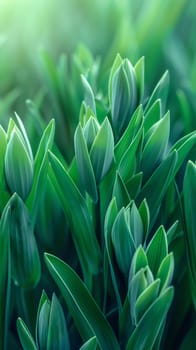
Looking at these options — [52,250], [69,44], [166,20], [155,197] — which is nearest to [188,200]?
[155,197]

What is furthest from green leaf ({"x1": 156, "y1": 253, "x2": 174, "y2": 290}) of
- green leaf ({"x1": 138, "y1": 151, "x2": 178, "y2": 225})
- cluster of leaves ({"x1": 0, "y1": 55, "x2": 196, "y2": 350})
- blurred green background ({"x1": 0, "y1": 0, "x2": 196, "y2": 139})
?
blurred green background ({"x1": 0, "y1": 0, "x2": 196, "y2": 139})

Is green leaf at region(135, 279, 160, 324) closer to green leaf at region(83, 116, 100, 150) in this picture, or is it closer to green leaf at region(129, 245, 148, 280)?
green leaf at region(129, 245, 148, 280)

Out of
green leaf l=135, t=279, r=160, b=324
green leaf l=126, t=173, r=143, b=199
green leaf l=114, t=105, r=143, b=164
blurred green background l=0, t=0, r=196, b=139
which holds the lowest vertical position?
green leaf l=135, t=279, r=160, b=324

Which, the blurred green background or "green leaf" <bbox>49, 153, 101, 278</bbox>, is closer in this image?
"green leaf" <bbox>49, 153, 101, 278</bbox>

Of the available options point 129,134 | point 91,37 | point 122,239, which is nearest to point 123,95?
point 129,134

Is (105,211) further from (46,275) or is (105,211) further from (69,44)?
(69,44)

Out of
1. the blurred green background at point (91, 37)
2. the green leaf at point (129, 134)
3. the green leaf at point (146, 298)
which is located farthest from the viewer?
the blurred green background at point (91, 37)

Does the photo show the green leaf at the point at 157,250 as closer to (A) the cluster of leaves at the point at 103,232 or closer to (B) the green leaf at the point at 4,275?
(A) the cluster of leaves at the point at 103,232

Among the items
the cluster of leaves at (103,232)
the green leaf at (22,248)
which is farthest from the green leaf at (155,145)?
the green leaf at (22,248)
